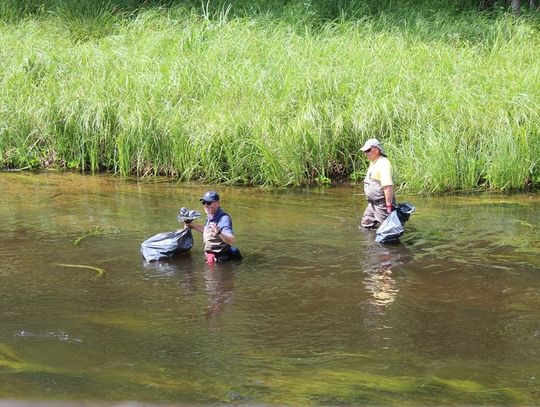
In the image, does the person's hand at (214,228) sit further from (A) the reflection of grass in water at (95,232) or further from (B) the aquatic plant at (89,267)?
(A) the reflection of grass in water at (95,232)

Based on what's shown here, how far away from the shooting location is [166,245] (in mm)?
8734

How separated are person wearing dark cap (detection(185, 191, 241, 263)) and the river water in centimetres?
13

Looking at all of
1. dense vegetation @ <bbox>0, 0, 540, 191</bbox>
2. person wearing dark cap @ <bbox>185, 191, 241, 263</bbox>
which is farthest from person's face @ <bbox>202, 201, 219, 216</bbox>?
dense vegetation @ <bbox>0, 0, 540, 191</bbox>

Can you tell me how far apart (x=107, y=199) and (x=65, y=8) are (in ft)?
28.1

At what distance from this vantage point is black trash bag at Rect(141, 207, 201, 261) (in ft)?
28.5

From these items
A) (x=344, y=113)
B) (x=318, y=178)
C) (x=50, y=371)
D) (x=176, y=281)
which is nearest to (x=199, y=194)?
(x=318, y=178)

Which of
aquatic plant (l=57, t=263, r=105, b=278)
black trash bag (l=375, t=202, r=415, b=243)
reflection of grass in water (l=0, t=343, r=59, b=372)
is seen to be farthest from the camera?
black trash bag (l=375, t=202, r=415, b=243)

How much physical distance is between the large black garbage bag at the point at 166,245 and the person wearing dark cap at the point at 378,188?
7.67 ft

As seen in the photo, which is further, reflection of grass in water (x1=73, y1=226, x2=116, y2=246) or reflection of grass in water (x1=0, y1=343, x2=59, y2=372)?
reflection of grass in water (x1=73, y1=226, x2=116, y2=246)

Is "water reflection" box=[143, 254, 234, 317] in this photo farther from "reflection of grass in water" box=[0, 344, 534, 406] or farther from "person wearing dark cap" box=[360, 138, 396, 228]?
"person wearing dark cap" box=[360, 138, 396, 228]

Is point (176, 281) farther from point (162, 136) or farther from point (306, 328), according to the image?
point (162, 136)

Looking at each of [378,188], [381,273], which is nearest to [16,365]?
[381,273]

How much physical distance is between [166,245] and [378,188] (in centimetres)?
270

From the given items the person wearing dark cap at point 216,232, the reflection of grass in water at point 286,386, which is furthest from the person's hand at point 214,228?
the reflection of grass in water at point 286,386
